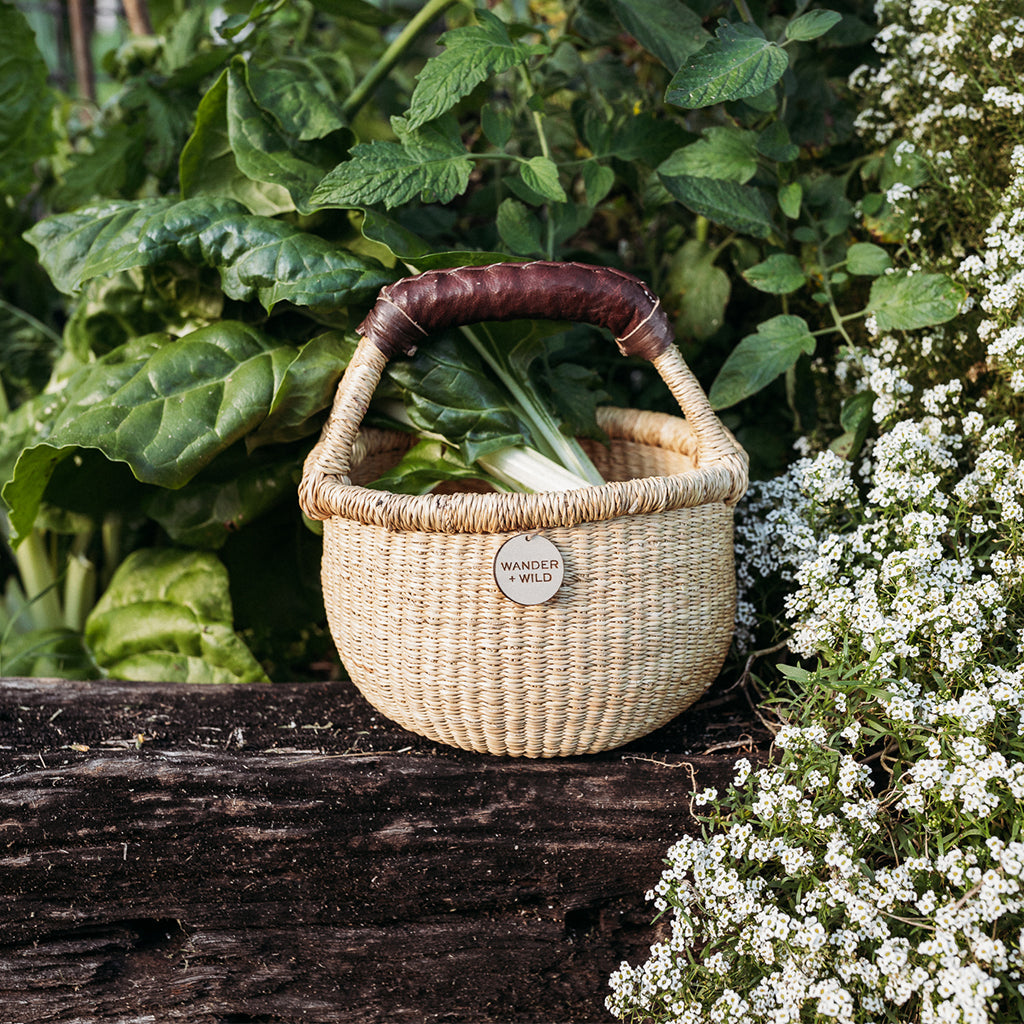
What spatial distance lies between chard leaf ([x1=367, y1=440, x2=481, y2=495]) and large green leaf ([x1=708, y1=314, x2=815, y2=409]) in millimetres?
412

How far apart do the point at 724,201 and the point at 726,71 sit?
0.25m

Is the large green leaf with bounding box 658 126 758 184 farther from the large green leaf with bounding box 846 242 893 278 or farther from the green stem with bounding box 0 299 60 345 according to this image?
the green stem with bounding box 0 299 60 345

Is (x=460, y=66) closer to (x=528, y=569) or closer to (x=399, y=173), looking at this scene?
(x=399, y=173)

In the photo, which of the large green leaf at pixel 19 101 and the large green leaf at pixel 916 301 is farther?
the large green leaf at pixel 19 101

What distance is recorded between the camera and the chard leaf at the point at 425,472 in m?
1.22

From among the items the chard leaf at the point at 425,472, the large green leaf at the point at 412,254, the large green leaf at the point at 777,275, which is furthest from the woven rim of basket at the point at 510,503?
the large green leaf at the point at 777,275

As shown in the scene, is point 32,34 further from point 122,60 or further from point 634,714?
point 634,714

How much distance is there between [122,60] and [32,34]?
0.80ft

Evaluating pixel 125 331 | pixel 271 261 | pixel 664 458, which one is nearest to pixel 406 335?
pixel 271 261

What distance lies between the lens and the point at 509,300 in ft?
3.66

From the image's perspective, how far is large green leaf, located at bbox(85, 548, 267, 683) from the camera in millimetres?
1478

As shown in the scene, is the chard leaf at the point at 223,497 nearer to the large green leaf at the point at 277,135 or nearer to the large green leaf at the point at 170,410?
the large green leaf at the point at 170,410

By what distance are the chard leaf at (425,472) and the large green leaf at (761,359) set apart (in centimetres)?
41

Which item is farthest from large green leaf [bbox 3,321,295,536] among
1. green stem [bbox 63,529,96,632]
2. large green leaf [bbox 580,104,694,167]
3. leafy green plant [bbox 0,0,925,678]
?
large green leaf [bbox 580,104,694,167]
